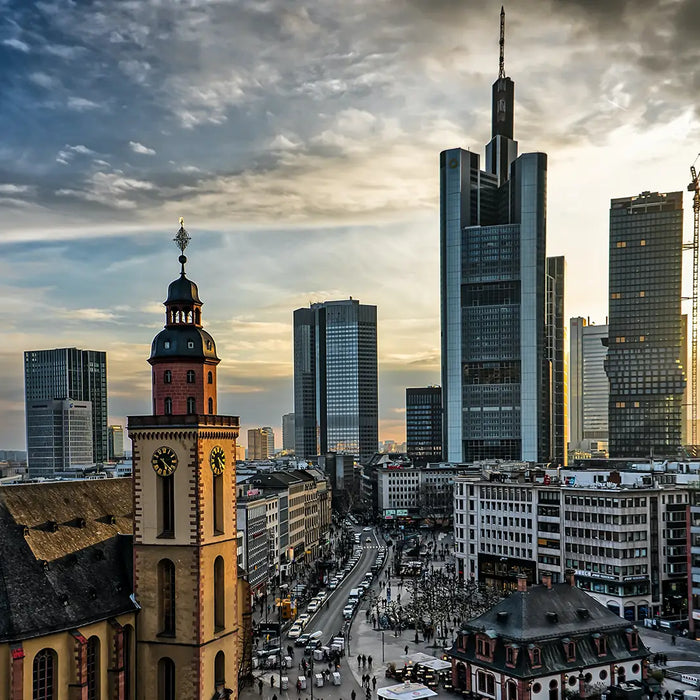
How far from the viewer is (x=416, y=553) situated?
186 metres

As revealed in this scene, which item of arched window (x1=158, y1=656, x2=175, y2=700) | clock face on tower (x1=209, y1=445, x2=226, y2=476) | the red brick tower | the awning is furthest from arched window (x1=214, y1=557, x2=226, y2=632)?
the awning

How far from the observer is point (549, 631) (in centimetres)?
8438

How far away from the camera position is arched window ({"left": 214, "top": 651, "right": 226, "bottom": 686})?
6988 centimetres

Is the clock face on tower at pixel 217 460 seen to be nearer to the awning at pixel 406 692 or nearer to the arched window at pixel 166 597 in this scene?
the arched window at pixel 166 597

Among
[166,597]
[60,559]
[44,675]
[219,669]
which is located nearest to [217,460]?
[166,597]

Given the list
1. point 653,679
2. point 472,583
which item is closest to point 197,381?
point 653,679

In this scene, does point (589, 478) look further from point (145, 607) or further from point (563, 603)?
point (145, 607)

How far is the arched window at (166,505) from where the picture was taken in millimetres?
68875

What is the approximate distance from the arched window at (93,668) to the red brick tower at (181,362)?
61.0ft

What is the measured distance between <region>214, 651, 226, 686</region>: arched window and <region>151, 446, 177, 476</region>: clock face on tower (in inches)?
622

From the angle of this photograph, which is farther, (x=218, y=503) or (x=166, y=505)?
(x=218, y=503)

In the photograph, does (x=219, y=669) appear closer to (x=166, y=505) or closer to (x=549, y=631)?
(x=166, y=505)

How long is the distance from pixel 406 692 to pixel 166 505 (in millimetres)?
30259

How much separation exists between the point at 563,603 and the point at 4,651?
54.9 metres
